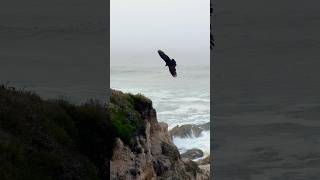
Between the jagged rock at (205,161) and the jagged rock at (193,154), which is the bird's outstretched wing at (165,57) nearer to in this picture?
the jagged rock at (193,154)

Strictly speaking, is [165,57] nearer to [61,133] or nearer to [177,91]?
[177,91]

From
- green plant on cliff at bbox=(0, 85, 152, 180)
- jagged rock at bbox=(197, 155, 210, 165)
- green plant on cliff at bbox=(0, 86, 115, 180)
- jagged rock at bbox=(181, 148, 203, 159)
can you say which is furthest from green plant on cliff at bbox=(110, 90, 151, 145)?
jagged rock at bbox=(197, 155, 210, 165)

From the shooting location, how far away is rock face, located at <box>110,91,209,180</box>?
5.36 meters

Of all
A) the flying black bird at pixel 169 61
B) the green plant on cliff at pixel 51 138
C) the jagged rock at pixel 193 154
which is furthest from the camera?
the jagged rock at pixel 193 154

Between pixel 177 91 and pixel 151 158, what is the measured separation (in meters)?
0.74

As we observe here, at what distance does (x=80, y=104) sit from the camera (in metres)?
5.39

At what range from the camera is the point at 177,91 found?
565 centimetres

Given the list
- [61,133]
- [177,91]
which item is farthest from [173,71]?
[61,133]

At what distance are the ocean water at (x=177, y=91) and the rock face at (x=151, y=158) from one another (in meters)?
0.12

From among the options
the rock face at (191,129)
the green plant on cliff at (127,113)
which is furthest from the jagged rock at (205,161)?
the green plant on cliff at (127,113)

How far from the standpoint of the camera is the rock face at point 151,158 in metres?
5.36
